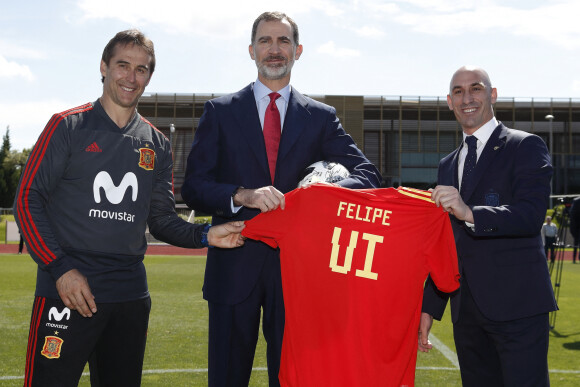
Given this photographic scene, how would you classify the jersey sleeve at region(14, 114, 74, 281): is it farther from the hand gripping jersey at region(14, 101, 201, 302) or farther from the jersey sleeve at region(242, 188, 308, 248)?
the jersey sleeve at region(242, 188, 308, 248)

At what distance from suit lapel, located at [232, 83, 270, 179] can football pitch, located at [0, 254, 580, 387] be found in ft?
10.6

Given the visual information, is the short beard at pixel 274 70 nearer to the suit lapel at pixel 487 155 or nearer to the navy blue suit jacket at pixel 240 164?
the navy blue suit jacket at pixel 240 164

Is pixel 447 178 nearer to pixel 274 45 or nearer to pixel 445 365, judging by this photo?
pixel 274 45

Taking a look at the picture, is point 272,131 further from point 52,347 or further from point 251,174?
point 52,347

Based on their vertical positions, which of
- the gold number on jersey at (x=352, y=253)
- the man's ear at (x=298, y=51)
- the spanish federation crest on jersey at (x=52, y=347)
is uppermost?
the man's ear at (x=298, y=51)

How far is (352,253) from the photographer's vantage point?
2.98 metres

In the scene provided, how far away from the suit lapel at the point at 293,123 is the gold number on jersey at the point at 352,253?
51 centimetres

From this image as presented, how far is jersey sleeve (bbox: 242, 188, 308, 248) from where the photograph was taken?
2973 mm

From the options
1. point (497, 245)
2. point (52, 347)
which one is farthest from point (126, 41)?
point (497, 245)

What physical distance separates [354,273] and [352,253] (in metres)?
0.10

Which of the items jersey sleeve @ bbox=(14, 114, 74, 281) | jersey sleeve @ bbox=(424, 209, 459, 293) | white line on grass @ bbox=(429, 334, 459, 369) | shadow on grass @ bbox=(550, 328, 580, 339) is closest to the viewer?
jersey sleeve @ bbox=(14, 114, 74, 281)

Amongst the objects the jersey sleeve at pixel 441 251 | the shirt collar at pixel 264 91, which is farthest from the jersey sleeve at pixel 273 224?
the jersey sleeve at pixel 441 251

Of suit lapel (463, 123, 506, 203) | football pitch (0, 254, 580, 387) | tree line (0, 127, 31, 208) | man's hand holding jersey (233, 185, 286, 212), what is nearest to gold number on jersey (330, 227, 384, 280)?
man's hand holding jersey (233, 185, 286, 212)

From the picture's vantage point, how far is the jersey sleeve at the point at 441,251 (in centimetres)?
295
